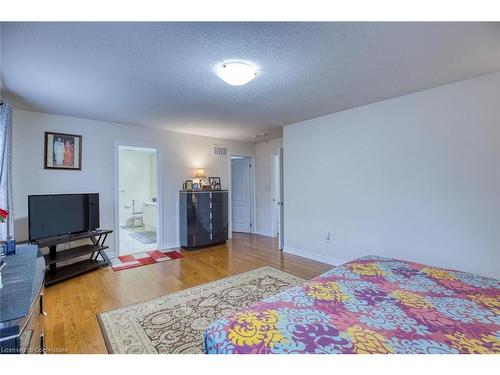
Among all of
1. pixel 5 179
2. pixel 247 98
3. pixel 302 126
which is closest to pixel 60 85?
pixel 5 179

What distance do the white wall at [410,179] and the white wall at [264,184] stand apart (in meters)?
1.69

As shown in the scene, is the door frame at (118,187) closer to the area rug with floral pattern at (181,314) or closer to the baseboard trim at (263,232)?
the area rug with floral pattern at (181,314)

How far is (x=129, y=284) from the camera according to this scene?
296 centimetres

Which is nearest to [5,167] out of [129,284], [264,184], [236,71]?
[129,284]

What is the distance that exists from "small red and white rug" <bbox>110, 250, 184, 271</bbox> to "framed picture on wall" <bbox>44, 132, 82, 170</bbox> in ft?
5.55

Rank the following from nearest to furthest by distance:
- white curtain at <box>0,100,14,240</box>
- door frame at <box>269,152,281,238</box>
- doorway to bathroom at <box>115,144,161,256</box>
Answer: white curtain at <box>0,100,14,240</box>, door frame at <box>269,152,281,238</box>, doorway to bathroom at <box>115,144,161,256</box>

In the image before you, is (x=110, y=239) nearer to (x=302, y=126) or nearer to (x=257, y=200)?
(x=257, y=200)

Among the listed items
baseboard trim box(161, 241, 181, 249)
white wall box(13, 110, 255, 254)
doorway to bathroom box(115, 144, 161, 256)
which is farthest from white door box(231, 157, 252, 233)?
doorway to bathroom box(115, 144, 161, 256)

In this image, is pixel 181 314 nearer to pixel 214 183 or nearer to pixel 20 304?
pixel 20 304

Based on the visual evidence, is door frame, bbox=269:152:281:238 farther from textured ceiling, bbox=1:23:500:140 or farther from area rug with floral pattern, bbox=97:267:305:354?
area rug with floral pattern, bbox=97:267:305:354

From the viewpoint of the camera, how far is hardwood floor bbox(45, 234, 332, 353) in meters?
1.93

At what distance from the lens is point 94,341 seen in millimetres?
1846

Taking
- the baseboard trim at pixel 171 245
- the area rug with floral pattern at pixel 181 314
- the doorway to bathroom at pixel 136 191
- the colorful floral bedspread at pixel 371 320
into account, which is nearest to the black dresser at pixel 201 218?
the baseboard trim at pixel 171 245

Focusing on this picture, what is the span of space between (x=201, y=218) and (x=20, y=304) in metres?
3.60
